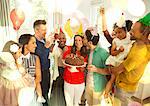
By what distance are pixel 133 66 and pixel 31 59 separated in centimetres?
46

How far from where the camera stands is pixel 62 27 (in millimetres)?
1659

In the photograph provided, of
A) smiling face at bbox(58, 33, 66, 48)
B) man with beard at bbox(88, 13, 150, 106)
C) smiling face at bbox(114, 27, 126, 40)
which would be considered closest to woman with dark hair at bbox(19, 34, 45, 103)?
smiling face at bbox(58, 33, 66, 48)

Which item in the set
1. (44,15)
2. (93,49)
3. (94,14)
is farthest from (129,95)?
(44,15)

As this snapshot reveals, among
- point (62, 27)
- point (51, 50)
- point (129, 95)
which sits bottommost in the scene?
point (129, 95)

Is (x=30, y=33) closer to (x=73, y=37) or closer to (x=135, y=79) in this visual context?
(x=73, y=37)

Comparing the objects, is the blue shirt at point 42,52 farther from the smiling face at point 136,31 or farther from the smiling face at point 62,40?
the smiling face at point 136,31

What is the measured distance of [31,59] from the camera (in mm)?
1680

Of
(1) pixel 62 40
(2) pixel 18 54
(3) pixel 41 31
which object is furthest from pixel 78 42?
(2) pixel 18 54

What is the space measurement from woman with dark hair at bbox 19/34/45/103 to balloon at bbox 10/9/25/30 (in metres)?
0.05

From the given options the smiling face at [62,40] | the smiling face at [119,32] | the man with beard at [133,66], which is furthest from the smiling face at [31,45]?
the smiling face at [119,32]

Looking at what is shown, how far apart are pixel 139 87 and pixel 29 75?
0.50 metres

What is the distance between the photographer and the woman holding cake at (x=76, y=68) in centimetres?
169

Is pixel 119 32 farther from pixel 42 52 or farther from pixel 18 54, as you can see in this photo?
pixel 18 54

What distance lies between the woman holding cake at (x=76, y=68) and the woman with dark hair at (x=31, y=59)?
0.41 ft
